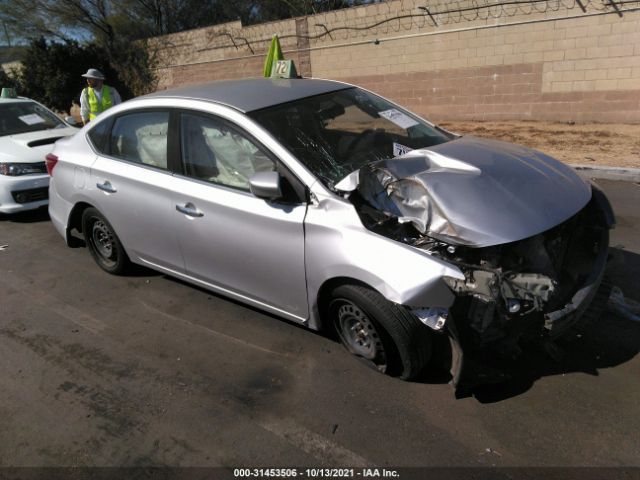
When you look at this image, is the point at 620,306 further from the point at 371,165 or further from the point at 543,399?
the point at 371,165

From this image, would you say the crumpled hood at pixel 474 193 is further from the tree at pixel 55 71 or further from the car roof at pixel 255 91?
the tree at pixel 55 71

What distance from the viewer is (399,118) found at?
4.19 m

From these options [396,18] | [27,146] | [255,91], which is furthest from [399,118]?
[396,18]

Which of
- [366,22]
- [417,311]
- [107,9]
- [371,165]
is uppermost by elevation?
[107,9]

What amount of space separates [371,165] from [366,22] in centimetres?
1211

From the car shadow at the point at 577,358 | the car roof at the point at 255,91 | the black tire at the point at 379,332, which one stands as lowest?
the car shadow at the point at 577,358

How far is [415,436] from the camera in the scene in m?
2.79

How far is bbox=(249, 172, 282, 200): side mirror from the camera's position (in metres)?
3.16

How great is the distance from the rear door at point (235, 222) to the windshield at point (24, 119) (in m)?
5.08

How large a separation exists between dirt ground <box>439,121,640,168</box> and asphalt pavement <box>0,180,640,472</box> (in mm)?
4486

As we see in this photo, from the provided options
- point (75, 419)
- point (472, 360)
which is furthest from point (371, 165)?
point (75, 419)

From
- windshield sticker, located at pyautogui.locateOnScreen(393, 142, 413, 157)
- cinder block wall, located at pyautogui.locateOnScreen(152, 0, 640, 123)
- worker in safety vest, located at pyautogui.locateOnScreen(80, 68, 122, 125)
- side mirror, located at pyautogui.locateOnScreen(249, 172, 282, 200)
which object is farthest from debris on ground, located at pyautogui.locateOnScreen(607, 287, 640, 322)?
cinder block wall, located at pyautogui.locateOnScreen(152, 0, 640, 123)

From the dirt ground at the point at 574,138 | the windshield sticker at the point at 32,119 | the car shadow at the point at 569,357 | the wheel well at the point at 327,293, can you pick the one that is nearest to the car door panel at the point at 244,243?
the wheel well at the point at 327,293

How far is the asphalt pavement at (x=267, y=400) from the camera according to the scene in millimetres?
2715
